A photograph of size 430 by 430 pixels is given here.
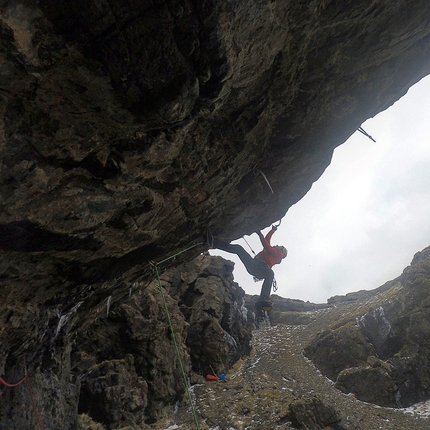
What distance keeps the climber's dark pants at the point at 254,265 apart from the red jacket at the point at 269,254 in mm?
166

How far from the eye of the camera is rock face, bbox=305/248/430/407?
51.5 feet

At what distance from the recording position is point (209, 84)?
452 cm

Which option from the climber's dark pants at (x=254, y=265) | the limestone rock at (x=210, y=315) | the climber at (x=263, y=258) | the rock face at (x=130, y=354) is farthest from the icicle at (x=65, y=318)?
the limestone rock at (x=210, y=315)

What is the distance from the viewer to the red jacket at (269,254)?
10.9 m

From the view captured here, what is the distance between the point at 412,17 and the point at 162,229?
7313 millimetres

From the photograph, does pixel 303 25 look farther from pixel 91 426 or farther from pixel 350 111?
pixel 91 426

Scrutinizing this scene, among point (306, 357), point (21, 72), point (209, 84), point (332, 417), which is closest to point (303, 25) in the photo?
point (209, 84)

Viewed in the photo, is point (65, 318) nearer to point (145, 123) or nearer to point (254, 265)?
point (145, 123)

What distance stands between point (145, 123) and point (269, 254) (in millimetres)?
7596

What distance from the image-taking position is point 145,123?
462cm

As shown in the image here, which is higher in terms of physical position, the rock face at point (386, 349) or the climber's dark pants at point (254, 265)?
the climber's dark pants at point (254, 265)

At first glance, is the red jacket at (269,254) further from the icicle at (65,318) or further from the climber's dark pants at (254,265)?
the icicle at (65,318)

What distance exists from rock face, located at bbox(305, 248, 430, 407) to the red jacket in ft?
35.3

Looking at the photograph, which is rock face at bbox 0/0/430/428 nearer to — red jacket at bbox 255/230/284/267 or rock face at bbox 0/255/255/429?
rock face at bbox 0/255/255/429
